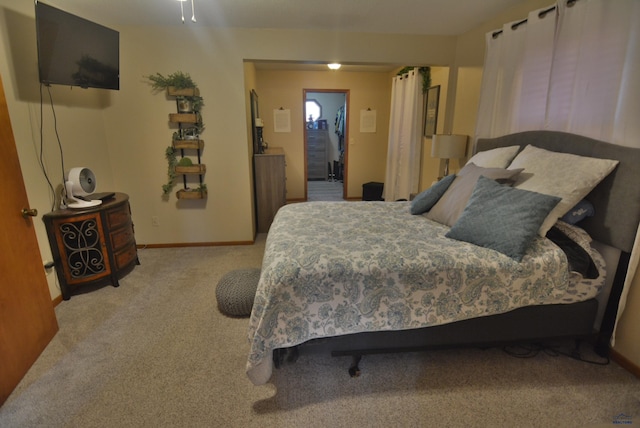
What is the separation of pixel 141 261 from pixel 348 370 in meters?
2.58

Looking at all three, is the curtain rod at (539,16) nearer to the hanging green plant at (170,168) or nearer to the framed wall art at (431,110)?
the framed wall art at (431,110)

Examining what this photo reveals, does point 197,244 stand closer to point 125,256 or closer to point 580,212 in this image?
point 125,256

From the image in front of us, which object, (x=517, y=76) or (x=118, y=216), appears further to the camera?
(x=118, y=216)

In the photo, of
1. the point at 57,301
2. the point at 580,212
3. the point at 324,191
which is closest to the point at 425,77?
the point at 580,212

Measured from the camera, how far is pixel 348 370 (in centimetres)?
178

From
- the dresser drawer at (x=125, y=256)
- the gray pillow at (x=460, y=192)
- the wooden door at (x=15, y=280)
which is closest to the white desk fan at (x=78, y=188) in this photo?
the dresser drawer at (x=125, y=256)

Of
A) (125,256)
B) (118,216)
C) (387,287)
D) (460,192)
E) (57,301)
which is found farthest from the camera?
(125,256)

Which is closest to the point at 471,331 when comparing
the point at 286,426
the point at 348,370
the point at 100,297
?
the point at 348,370

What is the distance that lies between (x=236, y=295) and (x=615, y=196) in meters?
2.43

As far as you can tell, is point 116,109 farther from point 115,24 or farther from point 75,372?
point 75,372

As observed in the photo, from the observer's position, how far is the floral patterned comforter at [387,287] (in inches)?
58.5

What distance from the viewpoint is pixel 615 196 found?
170 centimetres

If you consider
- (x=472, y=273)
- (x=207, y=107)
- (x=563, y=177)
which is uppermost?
(x=207, y=107)

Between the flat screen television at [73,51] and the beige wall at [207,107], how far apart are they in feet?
1.24
